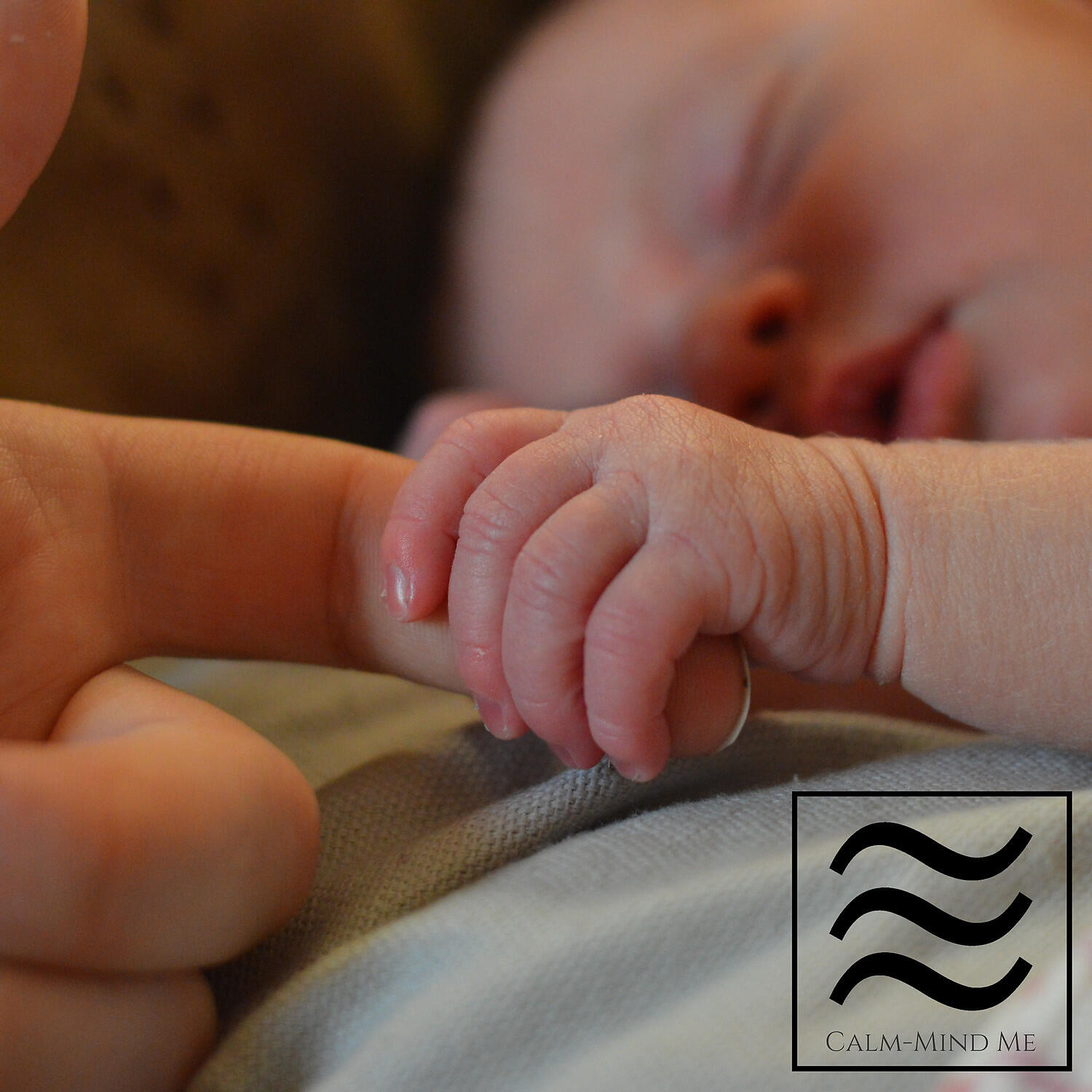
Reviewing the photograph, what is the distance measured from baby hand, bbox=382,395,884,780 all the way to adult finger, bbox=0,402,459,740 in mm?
65

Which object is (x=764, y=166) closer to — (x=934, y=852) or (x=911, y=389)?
(x=911, y=389)

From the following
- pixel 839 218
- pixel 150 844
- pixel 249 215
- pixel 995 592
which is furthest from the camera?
pixel 249 215

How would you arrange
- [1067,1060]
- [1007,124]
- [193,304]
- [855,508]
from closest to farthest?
[1067,1060]
[855,508]
[1007,124]
[193,304]

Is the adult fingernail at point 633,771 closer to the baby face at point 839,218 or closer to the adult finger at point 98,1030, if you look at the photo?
the adult finger at point 98,1030

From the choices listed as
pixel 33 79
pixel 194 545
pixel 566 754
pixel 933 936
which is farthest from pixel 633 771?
pixel 33 79

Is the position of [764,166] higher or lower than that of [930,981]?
higher

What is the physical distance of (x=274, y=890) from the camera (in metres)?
0.43

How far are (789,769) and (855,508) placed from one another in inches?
6.2

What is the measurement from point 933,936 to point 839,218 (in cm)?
61

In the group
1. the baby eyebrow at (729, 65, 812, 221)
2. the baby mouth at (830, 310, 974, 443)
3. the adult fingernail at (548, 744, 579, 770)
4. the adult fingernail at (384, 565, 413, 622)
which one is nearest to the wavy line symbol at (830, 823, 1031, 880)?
the adult fingernail at (548, 744, 579, 770)

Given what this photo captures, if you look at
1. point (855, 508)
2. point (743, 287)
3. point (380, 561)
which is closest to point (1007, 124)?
point (743, 287)

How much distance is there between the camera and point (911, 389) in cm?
86

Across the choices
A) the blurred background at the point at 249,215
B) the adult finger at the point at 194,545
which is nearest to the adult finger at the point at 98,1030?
the adult finger at the point at 194,545

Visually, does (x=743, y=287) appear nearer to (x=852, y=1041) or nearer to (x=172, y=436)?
(x=172, y=436)
